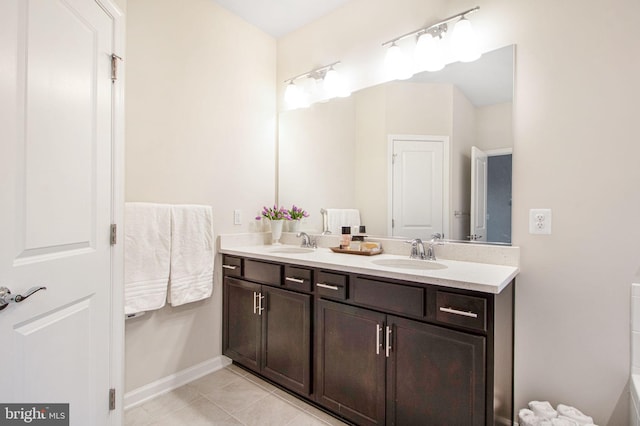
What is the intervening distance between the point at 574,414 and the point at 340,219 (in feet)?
5.44

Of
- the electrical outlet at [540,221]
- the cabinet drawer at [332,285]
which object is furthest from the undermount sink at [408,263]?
the electrical outlet at [540,221]

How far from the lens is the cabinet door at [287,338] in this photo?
180 cm

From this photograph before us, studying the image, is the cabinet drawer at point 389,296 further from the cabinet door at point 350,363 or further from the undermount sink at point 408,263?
the undermount sink at point 408,263

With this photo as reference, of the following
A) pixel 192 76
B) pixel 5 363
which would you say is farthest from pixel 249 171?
pixel 5 363

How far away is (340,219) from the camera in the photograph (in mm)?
2398

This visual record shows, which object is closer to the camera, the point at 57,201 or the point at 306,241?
the point at 57,201

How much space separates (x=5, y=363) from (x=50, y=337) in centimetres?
17

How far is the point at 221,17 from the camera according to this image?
93.3 inches

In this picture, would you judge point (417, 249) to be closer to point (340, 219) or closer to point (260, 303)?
point (340, 219)

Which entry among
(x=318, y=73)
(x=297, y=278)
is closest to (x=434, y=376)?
(x=297, y=278)

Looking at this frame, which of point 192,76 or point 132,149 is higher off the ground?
point 192,76

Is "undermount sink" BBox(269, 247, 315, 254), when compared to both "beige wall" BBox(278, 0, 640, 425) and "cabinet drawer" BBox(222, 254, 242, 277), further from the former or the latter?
"beige wall" BBox(278, 0, 640, 425)

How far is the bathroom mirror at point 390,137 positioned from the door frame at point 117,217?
1.45 m

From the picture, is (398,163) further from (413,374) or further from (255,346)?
(255,346)
